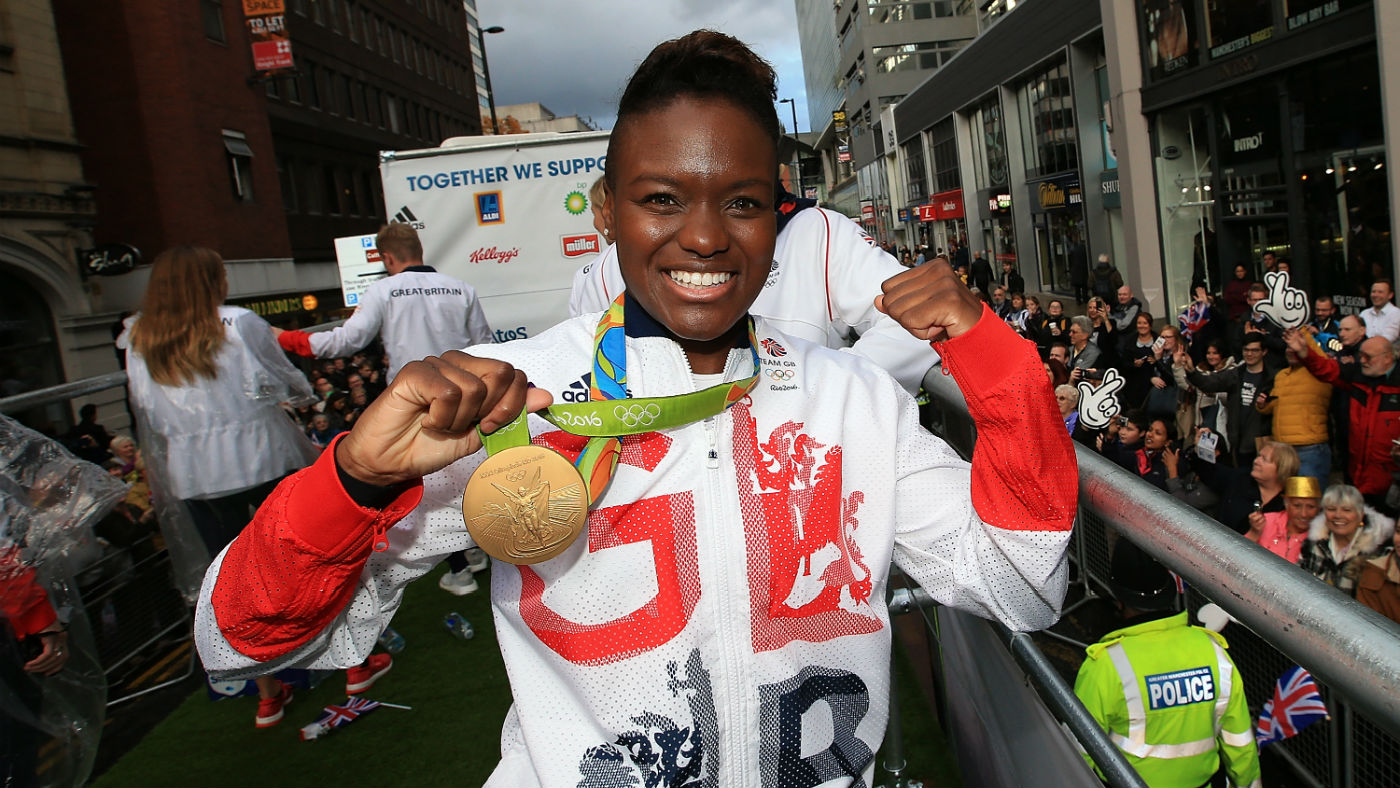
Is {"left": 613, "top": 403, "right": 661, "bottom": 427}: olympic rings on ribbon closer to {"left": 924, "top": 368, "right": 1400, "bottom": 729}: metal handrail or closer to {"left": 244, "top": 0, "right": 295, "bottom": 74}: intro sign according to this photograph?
{"left": 924, "top": 368, "right": 1400, "bottom": 729}: metal handrail

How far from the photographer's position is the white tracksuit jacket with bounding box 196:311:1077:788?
149cm

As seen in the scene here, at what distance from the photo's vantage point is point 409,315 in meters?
5.43

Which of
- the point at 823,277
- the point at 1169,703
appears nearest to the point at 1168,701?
the point at 1169,703

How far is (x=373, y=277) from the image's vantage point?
13797 millimetres

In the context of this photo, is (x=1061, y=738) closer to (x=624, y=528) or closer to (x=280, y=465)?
(x=624, y=528)

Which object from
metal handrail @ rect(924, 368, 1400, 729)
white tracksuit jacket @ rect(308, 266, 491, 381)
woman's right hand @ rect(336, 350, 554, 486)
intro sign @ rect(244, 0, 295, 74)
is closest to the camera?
metal handrail @ rect(924, 368, 1400, 729)

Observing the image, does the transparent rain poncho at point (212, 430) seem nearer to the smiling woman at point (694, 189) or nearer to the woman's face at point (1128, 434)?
the smiling woman at point (694, 189)

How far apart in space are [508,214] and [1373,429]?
7.17 m

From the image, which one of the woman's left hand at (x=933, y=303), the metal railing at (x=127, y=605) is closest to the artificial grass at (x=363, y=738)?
the metal railing at (x=127, y=605)

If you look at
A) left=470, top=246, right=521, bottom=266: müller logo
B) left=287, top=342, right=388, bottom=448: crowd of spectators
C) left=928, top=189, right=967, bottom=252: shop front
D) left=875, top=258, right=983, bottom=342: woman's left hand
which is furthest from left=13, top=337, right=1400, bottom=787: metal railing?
left=928, top=189, right=967, bottom=252: shop front

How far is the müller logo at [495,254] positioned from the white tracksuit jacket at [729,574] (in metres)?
6.97

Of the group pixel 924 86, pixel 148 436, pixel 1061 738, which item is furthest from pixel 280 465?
pixel 924 86

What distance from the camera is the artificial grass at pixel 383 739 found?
11.7ft

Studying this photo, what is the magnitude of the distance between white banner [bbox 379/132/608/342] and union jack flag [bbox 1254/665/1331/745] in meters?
6.14
